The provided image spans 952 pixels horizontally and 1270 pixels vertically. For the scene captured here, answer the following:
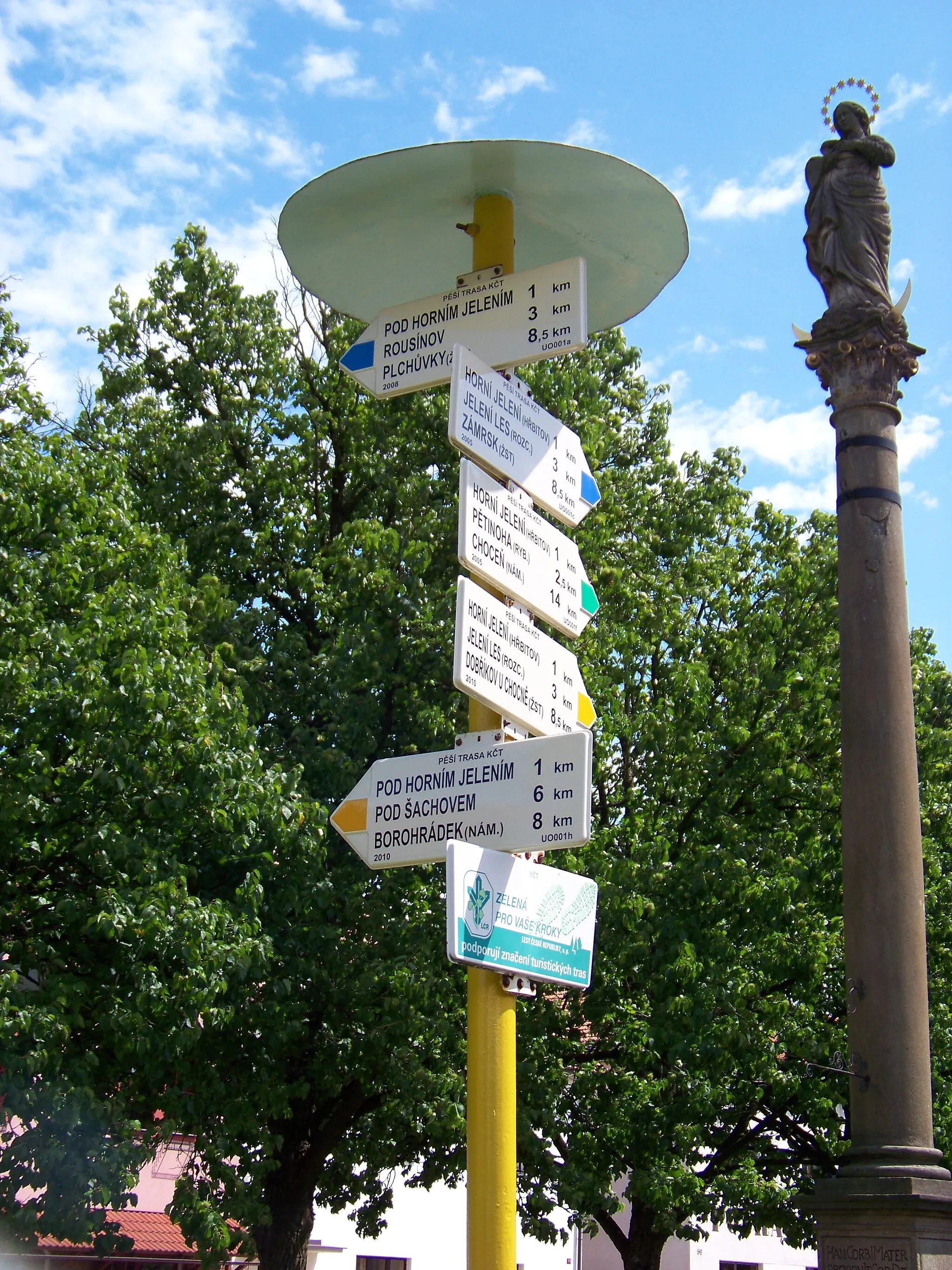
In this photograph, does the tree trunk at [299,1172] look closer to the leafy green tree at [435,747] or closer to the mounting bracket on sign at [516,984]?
the leafy green tree at [435,747]

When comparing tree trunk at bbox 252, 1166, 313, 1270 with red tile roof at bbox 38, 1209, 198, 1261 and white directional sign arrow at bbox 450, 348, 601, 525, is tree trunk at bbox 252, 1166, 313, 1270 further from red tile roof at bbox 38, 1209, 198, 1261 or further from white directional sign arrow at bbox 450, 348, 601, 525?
white directional sign arrow at bbox 450, 348, 601, 525

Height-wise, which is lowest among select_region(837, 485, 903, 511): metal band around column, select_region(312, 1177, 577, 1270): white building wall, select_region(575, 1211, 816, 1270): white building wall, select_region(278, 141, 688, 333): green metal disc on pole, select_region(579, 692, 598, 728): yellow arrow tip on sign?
select_region(575, 1211, 816, 1270): white building wall

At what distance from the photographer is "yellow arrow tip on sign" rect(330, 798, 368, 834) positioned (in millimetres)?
4469

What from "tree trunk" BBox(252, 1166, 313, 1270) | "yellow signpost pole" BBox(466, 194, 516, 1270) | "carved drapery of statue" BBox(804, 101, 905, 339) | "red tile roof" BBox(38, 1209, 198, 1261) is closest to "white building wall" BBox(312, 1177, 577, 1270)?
"red tile roof" BBox(38, 1209, 198, 1261)

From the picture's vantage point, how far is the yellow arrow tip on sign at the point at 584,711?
187 inches

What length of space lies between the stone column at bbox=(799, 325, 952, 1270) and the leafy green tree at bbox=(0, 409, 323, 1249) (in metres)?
4.56

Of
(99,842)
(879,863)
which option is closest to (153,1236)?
(99,842)

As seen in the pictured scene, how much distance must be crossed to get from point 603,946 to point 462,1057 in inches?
67.6

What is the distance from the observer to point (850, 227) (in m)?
12.8

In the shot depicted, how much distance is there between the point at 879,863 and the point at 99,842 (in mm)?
5858

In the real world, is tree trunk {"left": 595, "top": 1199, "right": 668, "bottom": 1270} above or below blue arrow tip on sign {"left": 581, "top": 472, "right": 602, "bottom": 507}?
below

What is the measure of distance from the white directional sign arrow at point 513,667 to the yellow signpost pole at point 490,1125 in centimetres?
80

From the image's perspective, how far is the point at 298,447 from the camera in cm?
1678

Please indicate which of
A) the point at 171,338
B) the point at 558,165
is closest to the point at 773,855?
the point at 171,338
